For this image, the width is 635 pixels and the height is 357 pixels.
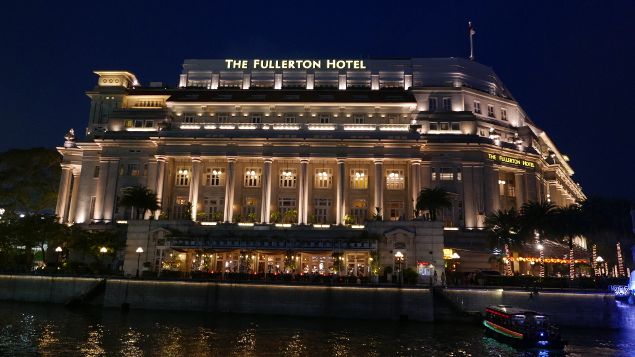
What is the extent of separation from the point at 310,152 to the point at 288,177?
664cm

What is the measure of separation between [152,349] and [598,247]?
89630 millimetres

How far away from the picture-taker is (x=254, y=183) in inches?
3588

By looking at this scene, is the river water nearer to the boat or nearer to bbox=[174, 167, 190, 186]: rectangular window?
the boat

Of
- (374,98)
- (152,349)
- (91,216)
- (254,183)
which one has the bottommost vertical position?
(152,349)

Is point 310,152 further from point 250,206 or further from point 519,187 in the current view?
point 519,187

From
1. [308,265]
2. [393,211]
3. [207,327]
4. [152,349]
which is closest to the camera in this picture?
[152,349]

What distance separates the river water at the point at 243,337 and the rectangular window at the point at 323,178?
3760 cm

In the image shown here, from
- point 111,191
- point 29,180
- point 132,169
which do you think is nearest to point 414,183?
point 132,169

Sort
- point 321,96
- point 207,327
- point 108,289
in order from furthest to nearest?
1. point 321,96
2. point 108,289
3. point 207,327

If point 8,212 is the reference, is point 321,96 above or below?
above

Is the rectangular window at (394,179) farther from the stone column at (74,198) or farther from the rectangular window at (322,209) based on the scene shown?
the stone column at (74,198)

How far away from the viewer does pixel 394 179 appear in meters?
89.8

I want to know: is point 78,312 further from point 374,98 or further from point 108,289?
point 374,98

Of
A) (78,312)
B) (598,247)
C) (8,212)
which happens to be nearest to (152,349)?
(78,312)
